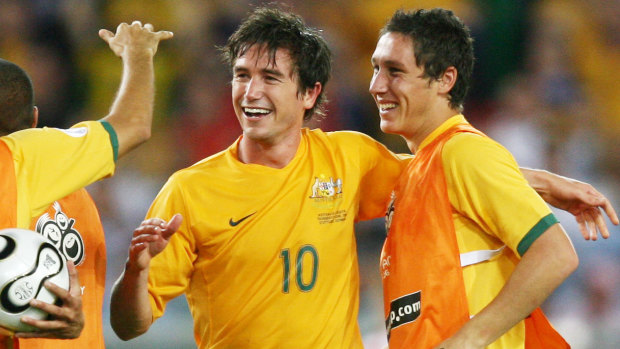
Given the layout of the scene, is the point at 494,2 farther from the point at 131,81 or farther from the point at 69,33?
the point at 131,81

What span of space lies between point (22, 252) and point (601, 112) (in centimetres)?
617

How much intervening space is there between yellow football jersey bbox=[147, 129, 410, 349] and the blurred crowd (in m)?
3.04

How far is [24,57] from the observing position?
327 inches

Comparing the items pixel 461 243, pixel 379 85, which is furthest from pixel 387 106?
pixel 461 243

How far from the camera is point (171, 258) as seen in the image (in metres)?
3.59

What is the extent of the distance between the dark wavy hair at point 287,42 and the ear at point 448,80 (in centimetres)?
69

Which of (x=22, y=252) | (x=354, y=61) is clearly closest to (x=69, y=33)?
(x=354, y=61)

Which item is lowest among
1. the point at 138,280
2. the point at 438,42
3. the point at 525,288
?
the point at 525,288

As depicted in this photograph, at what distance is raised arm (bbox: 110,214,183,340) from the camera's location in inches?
124

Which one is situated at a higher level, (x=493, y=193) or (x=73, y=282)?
(x=493, y=193)

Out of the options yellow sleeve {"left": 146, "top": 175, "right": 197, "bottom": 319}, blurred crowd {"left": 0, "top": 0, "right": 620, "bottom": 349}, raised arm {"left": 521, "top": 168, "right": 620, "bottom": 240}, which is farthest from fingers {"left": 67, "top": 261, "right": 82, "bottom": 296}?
blurred crowd {"left": 0, "top": 0, "right": 620, "bottom": 349}

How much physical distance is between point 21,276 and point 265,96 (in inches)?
58.5

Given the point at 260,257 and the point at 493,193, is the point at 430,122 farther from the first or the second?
the point at 260,257

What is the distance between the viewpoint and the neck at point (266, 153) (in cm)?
389
